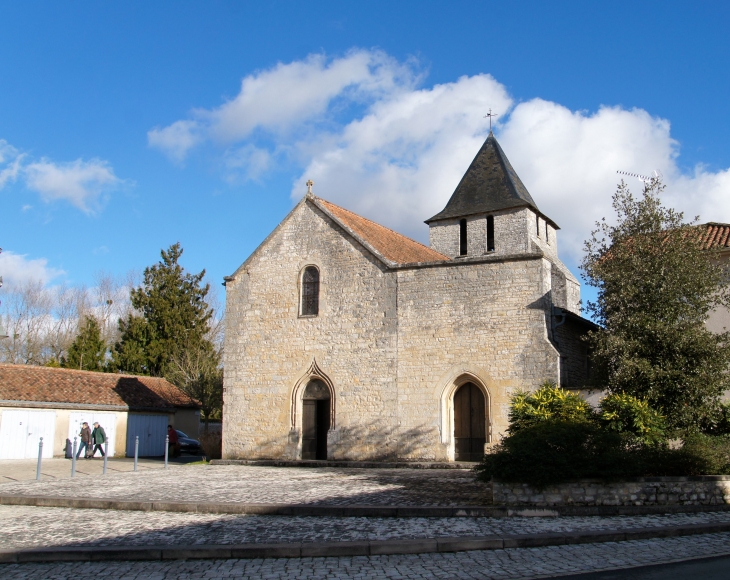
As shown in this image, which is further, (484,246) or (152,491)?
(484,246)

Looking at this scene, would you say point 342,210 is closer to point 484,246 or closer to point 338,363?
point 338,363

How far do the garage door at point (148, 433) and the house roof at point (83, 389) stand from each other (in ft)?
1.56

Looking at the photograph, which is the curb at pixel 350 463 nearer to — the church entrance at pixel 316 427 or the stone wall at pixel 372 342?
the stone wall at pixel 372 342

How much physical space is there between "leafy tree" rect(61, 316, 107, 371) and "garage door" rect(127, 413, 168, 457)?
30.4 feet

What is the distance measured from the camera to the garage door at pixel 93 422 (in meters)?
25.5

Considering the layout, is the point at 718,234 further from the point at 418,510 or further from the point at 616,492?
the point at 418,510

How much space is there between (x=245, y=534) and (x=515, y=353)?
35.4ft

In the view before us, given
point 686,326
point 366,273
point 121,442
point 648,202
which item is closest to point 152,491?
point 366,273

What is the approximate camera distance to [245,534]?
8820 millimetres

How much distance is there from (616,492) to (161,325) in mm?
30974

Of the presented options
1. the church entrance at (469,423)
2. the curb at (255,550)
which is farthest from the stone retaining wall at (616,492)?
the church entrance at (469,423)

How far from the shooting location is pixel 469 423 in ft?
61.1

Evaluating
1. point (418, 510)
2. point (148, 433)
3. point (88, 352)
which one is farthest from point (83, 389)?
point (418, 510)

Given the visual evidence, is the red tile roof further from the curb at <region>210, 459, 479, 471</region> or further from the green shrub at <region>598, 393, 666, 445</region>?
the green shrub at <region>598, 393, 666, 445</region>
